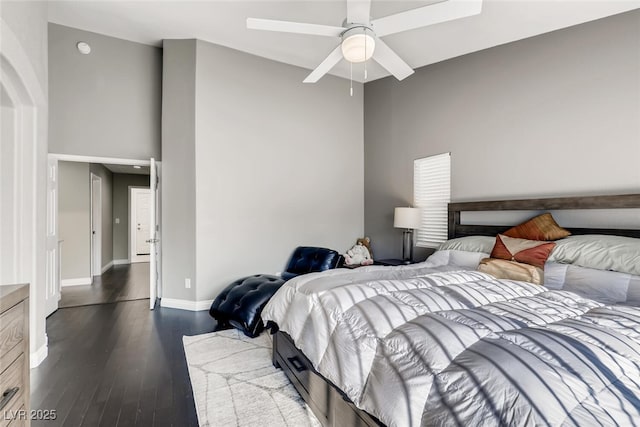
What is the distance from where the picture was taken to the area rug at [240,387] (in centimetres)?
187

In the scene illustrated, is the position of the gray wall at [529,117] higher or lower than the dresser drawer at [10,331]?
higher

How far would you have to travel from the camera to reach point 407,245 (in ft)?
14.8

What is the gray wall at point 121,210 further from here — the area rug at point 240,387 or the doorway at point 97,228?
the area rug at point 240,387

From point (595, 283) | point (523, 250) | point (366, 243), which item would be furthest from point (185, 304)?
point (595, 283)

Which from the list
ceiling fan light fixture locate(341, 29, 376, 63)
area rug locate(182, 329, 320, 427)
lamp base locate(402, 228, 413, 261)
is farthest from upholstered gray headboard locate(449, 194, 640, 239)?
area rug locate(182, 329, 320, 427)

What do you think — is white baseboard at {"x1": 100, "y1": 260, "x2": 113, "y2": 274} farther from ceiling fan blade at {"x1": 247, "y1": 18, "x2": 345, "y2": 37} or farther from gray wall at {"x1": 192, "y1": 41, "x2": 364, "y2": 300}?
ceiling fan blade at {"x1": 247, "y1": 18, "x2": 345, "y2": 37}

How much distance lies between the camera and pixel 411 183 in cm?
446

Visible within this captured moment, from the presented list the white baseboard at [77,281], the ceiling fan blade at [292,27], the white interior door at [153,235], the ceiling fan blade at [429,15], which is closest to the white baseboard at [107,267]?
the white baseboard at [77,281]

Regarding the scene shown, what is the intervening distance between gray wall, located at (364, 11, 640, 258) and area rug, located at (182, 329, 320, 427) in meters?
2.77

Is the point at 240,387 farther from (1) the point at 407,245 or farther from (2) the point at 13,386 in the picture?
(1) the point at 407,245

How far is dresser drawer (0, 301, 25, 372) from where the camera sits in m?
1.13

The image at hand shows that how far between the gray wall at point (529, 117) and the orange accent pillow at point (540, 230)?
32cm

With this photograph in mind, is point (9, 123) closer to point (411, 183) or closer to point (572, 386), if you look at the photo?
point (572, 386)

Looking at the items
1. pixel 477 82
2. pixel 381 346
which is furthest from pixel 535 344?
pixel 477 82
